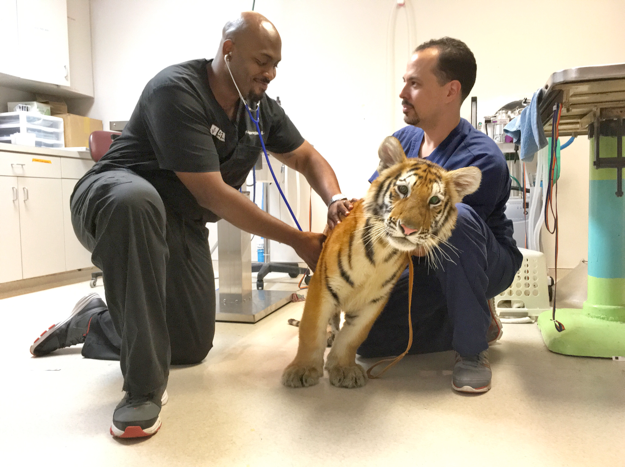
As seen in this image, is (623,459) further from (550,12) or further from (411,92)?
(550,12)

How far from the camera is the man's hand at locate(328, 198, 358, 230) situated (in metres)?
1.71

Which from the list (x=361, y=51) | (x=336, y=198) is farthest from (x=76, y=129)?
(x=336, y=198)

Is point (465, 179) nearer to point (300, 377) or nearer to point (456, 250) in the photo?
point (456, 250)

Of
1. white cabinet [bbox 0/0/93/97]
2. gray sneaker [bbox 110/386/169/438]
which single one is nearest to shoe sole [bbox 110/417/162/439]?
gray sneaker [bbox 110/386/169/438]

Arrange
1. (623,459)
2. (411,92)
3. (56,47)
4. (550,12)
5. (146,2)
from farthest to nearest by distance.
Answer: (146,2) → (56,47) → (550,12) → (411,92) → (623,459)

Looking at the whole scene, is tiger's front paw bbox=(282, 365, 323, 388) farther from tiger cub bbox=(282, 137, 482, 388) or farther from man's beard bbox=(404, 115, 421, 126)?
man's beard bbox=(404, 115, 421, 126)

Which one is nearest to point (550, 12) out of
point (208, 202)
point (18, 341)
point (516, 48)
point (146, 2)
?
point (516, 48)

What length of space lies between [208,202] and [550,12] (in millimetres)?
3693

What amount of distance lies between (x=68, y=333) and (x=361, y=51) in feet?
11.5

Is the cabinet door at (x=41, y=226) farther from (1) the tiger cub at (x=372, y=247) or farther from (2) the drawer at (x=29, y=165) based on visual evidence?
(1) the tiger cub at (x=372, y=247)

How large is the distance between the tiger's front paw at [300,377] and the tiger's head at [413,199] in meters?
0.57

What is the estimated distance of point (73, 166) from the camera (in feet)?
14.0

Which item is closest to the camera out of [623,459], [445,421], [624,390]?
[623,459]

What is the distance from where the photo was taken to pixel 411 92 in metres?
1.95
